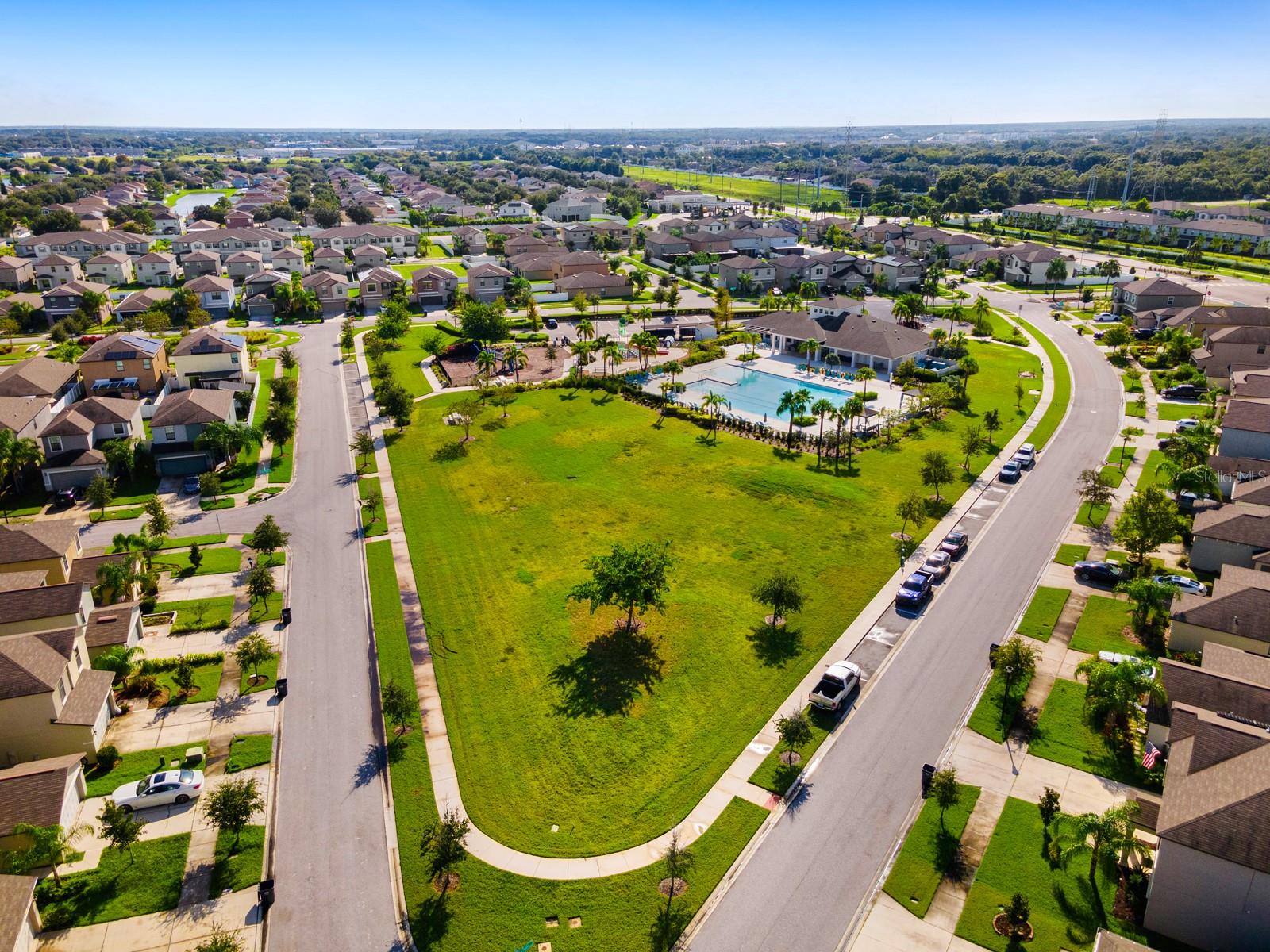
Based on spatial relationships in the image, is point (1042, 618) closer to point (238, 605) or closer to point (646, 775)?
point (646, 775)

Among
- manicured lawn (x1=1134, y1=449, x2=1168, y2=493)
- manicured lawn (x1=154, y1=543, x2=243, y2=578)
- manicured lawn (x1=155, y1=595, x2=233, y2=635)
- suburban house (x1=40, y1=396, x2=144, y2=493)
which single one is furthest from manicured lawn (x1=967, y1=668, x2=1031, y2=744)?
suburban house (x1=40, y1=396, x2=144, y2=493)

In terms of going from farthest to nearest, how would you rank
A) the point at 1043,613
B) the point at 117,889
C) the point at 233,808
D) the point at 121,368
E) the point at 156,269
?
the point at 156,269, the point at 121,368, the point at 1043,613, the point at 233,808, the point at 117,889

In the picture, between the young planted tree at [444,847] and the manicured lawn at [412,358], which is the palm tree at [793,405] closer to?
the manicured lawn at [412,358]

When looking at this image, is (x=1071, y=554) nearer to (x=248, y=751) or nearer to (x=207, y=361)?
(x=248, y=751)

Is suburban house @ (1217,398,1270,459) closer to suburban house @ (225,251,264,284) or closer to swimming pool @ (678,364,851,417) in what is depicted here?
swimming pool @ (678,364,851,417)


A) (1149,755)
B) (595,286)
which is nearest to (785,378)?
A: (595,286)

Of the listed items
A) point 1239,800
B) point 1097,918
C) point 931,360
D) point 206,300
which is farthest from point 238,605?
point 206,300
